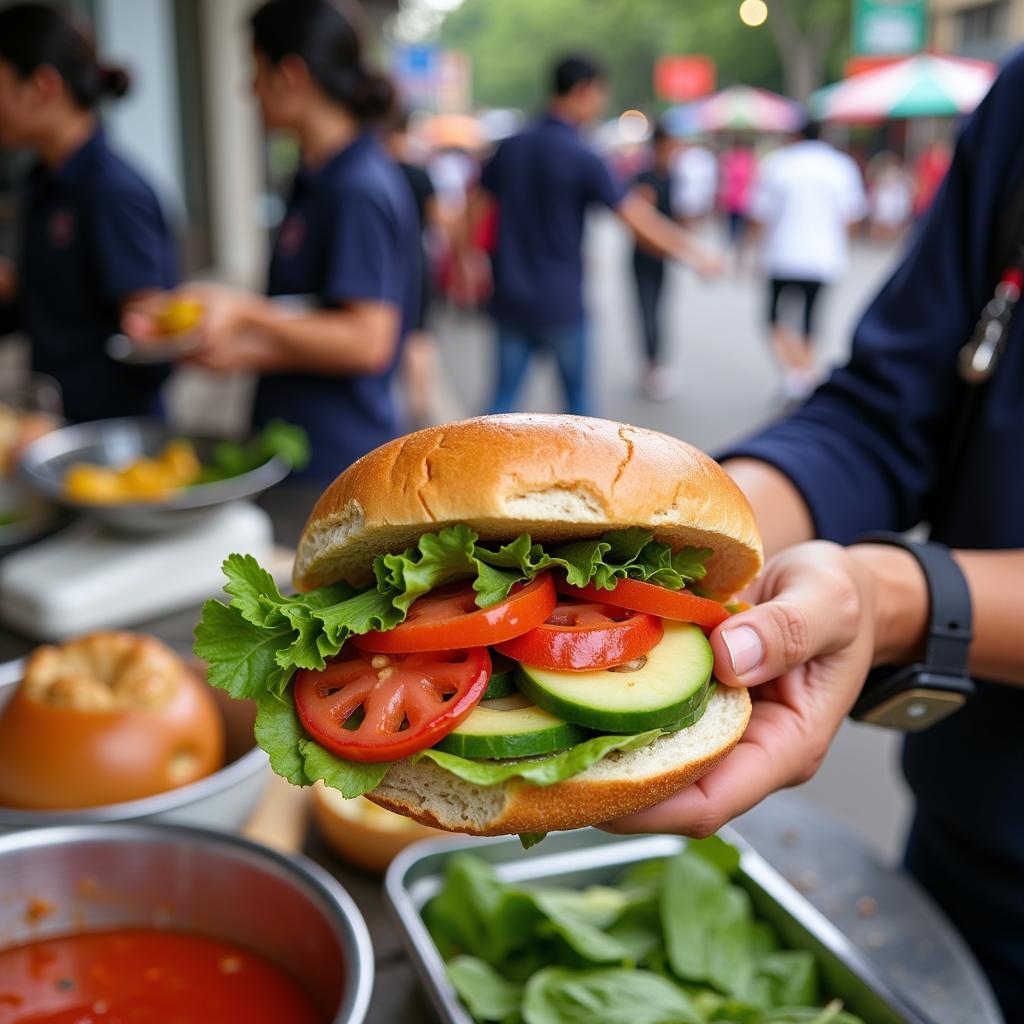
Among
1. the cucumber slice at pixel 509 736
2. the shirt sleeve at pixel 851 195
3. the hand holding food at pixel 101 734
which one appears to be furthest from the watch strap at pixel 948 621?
the shirt sleeve at pixel 851 195

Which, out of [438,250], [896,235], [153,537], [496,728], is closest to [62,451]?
[153,537]

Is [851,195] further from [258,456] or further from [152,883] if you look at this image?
[152,883]

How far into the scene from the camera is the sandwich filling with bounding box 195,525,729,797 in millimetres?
1203

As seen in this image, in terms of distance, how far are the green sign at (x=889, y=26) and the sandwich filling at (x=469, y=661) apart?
71.1 feet

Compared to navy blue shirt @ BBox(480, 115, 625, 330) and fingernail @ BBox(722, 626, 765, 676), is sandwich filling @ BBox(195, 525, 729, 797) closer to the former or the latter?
fingernail @ BBox(722, 626, 765, 676)

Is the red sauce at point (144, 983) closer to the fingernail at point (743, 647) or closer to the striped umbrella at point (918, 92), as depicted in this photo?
the fingernail at point (743, 647)

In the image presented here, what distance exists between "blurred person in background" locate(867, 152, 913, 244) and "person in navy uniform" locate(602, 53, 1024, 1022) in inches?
964

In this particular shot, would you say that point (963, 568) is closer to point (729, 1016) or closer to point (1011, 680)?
point (1011, 680)

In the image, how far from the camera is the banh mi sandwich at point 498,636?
1.20 metres

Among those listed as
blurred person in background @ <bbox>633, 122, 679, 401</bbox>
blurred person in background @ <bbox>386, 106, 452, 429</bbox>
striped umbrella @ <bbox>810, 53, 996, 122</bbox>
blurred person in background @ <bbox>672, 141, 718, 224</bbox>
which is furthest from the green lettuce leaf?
blurred person in background @ <bbox>672, 141, 718, 224</bbox>

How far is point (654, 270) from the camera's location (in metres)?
10.7

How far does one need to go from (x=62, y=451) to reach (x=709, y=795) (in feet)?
7.73

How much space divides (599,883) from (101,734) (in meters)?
0.82

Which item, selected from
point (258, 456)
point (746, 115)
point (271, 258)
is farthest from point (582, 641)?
point (746, 115)
